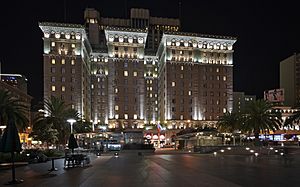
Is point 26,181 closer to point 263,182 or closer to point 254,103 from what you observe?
point 263,182

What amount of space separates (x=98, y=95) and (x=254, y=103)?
88.2 m

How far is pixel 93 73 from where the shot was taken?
143 metres

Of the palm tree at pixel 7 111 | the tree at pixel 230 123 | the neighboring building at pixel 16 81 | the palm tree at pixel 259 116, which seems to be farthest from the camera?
the neighboring building at pixel 16 81

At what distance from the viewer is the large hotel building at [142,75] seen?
404 ft

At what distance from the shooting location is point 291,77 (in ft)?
575

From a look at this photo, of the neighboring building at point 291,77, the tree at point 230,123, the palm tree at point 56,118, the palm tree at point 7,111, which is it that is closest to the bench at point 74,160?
the palm tree at point 7,111

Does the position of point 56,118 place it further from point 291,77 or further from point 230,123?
point 291,77

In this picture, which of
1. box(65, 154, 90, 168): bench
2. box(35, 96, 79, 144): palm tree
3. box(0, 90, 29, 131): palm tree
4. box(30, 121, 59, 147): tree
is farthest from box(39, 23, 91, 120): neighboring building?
box(65, 154, 90, 168): bench

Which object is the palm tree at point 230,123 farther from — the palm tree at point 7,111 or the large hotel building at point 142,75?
the palm tree at point 7,111

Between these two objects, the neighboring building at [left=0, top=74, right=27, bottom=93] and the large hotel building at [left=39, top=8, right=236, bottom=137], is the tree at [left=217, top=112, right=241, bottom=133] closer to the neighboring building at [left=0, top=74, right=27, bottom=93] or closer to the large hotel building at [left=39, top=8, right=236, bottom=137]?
the large hotel building at [left=39, top=8, right=236, bottom=137]

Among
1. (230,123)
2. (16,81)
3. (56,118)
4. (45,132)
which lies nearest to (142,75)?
(230,123)

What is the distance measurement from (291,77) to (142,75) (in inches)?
3478

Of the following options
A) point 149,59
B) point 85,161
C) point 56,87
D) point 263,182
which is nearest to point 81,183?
point 263,182

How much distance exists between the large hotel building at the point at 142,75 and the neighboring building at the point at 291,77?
53.6 meters
